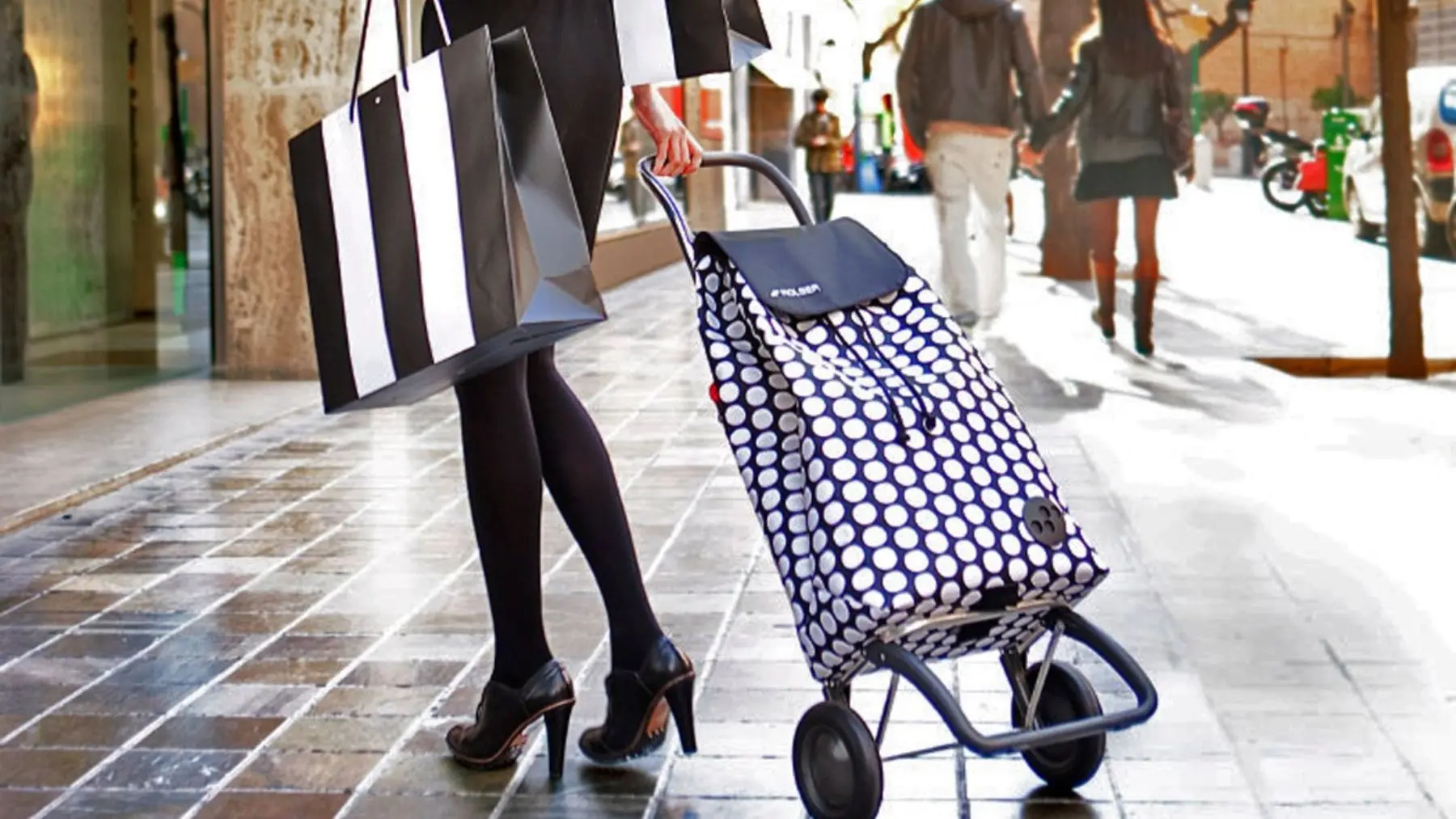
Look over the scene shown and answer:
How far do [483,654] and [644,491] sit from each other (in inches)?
88.6

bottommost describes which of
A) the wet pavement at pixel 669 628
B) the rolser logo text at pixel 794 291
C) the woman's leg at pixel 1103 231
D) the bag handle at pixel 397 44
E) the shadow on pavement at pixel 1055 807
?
the shadow on pavement at pixel 1055 807

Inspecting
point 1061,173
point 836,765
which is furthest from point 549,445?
point 1061,173

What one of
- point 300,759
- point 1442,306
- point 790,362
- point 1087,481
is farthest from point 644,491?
point 1442,306

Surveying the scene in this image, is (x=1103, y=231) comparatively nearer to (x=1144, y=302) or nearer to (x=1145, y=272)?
(x=1145, y=272)

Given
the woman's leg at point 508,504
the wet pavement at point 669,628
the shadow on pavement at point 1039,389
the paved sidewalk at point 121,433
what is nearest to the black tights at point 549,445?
the woman's leg at point 508,504

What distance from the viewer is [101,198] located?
31.7ft

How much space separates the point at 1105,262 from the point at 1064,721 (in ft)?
24.8

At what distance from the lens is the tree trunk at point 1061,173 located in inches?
420

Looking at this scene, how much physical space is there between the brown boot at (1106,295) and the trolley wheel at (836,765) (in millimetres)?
7648

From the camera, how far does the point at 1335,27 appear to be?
10367 mm

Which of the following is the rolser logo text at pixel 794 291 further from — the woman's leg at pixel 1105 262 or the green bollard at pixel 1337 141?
the woman's leg at pixel 1105 262

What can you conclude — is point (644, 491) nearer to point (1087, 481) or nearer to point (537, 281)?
point (1087, 481)

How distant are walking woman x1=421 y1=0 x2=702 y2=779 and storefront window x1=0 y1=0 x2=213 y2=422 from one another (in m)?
5.48

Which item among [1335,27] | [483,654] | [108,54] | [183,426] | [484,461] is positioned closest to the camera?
[484,461]
